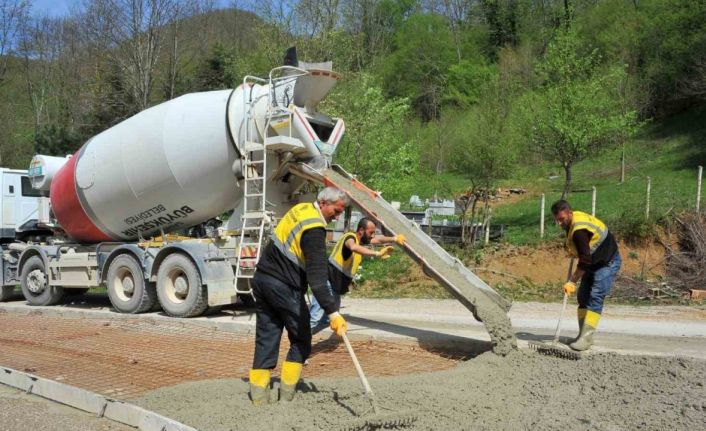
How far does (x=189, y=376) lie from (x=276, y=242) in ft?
7.30

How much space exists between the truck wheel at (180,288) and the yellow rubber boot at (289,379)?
187 inches

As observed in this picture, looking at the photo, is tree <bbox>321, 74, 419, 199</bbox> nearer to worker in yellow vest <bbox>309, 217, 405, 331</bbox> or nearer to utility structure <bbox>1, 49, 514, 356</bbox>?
utility structure <bbox>1, 49, 514, 356</bbox>

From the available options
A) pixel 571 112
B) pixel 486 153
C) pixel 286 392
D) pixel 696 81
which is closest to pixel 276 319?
pixel 286 392

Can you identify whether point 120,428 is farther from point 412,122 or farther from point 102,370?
point 412,122

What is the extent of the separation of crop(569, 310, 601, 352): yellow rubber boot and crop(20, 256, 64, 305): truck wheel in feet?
33.5

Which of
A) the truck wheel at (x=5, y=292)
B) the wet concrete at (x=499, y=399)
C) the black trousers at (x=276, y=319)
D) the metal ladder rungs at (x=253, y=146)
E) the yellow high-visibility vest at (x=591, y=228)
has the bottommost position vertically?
the truck wheel at (x=5, y=292)

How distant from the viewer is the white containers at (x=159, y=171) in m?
9.56

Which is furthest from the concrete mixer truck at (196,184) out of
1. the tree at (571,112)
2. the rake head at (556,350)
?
the tree at (571,112)

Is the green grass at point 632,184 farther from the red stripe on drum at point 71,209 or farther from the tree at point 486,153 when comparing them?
the red stripe on drum at point 71,209

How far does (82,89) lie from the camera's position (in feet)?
111

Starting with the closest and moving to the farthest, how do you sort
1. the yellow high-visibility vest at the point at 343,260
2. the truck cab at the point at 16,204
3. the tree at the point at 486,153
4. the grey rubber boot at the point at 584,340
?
the grey rubber boot at the point at 584,340, the yellow high-visibility vest at the point at 343,260, the truck cab at the point at 16,204, the tree at the point at 486,153

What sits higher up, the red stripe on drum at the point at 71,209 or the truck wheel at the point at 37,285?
the red stripe on drum at the point at 71,209

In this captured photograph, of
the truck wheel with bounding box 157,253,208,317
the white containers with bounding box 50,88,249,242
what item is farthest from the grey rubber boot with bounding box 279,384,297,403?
the white containers with bounding box 50,88,249,242

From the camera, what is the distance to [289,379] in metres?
4.97
